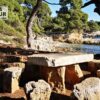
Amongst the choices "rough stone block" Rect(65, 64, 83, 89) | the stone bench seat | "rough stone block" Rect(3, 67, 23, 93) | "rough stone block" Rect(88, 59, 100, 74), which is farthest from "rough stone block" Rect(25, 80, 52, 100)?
"rough stone block" Rect(88, 59, 100, 74)

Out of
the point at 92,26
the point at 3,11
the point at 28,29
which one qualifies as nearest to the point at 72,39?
the point at 92,26

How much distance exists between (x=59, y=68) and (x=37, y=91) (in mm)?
1069

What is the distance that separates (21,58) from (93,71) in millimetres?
1536

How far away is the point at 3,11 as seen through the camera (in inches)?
1526

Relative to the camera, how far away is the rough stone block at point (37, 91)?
5078 millimetres

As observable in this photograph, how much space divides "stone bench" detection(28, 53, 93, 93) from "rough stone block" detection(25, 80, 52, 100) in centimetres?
62

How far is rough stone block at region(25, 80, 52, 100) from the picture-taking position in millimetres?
5078

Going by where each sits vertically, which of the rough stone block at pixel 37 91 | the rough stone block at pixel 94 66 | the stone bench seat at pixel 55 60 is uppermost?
the stone bench seat at pixel 55 60

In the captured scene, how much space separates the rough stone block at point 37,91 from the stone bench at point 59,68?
62 cm

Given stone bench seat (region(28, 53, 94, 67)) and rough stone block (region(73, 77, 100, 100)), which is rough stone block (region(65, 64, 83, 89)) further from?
rough stone block (region(73, 77, 100, 100))

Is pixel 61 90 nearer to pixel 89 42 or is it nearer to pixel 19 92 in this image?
pixel 19 92

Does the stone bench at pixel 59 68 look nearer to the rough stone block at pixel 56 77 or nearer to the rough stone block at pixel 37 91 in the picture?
the rough stone block at pixel 56 77

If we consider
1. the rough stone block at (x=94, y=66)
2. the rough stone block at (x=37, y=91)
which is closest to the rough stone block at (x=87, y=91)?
the rough stone block at (x=37, y=91)

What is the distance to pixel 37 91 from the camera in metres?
5.13
